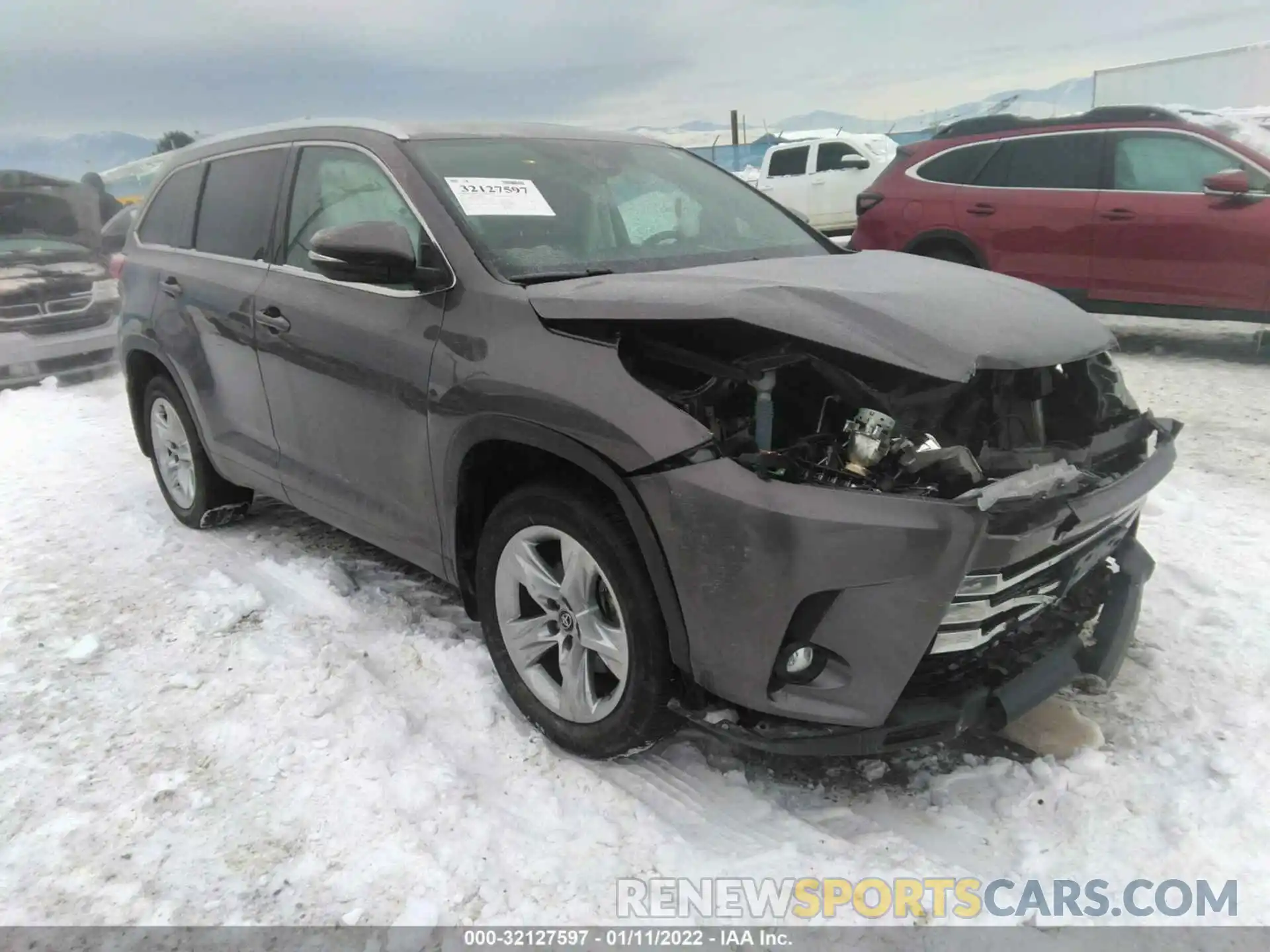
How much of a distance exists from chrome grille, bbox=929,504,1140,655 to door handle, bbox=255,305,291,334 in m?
2.61

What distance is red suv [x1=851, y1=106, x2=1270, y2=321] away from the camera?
6.44 meters

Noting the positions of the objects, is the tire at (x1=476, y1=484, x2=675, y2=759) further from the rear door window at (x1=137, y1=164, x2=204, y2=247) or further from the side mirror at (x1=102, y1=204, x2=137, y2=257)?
the side mirror at (x1=102, y1=204, x2=137, y2=257)

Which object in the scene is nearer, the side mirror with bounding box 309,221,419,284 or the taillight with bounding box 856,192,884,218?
the side mirror with bounding box 309,221,419,284

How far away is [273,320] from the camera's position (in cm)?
342

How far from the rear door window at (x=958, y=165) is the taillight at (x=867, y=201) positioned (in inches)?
16.3

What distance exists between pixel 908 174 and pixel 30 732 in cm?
791

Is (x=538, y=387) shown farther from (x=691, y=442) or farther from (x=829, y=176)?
(x=829, y=176)

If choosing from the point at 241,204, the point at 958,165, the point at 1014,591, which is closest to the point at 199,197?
the point at 241,204

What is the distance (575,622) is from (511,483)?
1.68ft

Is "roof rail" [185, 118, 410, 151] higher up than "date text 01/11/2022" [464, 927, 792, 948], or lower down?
higher up

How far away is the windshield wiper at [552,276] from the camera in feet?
8.66

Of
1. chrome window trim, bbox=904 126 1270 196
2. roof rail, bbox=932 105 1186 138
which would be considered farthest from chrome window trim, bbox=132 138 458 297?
roof rail, bbox=932 105 1186 138

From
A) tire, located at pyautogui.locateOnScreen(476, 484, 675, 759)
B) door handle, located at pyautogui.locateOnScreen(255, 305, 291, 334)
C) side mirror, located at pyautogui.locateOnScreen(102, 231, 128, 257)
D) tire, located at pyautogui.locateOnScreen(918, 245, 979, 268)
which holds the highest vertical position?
side mirror, located at pyautogui.locateOnScreen(102, 231, 128, 257)

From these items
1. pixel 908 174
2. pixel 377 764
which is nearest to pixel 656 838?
pixel 377 764
